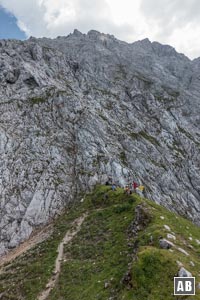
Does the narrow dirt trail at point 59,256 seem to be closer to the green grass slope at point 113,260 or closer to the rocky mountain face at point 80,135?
the green grass slope at point 113,260

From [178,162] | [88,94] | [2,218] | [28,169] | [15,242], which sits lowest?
[15,242]

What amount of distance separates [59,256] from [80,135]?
41.4 meters

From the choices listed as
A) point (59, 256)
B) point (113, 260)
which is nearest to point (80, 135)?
point (59, 256)

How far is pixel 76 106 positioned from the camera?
3241 inches

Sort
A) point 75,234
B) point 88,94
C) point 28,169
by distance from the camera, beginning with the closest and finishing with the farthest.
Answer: point 75,234 → point 28,169 → point 88,94

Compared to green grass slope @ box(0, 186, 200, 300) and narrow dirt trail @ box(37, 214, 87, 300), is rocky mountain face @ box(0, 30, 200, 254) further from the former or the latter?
green grass slope @ box(0, 186, 200, 300)

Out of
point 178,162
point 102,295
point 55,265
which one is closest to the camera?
point 102,295

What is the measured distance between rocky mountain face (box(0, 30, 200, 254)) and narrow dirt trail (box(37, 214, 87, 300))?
10594 millimetres

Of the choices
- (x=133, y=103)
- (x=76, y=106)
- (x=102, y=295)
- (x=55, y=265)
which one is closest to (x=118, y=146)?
(x=76, y=106)

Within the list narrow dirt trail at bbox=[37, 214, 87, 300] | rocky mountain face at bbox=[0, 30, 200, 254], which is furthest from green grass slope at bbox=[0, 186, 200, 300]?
rocky mountain face at bbox=[0, 30, 200, 254]

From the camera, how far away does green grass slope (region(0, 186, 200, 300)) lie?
76.1 ft

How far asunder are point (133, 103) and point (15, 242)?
221ft

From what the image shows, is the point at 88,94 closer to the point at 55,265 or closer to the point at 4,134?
the point at 4,134

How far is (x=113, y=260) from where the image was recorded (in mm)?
30922
